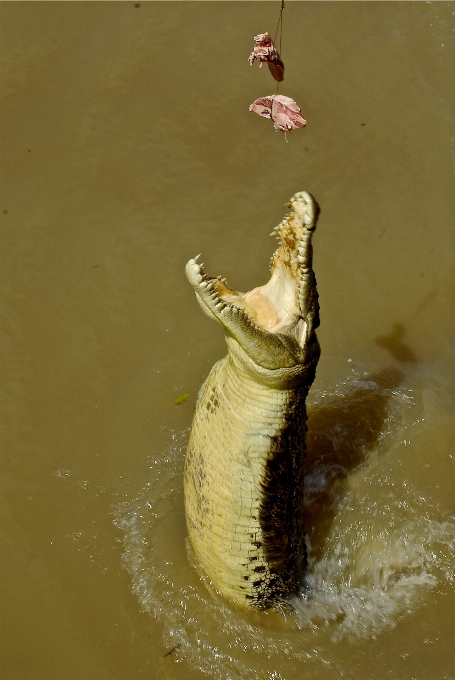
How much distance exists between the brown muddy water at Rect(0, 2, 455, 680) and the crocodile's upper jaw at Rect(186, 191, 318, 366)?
1432 mm

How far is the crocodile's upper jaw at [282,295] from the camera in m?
2.38

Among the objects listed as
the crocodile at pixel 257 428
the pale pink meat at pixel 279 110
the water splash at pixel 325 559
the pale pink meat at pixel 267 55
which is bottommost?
the water splash at pixel 325 559

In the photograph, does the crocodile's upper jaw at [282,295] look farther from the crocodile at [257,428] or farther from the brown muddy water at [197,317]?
the brown muddy water at [197,317]

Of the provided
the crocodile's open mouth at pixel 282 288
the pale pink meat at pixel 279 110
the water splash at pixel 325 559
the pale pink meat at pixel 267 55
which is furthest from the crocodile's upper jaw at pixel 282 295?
the water splash at pixel 325 559

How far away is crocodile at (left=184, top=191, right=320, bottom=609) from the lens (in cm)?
246

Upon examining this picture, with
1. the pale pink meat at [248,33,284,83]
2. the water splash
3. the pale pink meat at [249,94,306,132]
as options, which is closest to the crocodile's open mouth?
the pale pink meat at [249,94,306,132]

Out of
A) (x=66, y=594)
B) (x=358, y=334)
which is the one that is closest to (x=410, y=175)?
(x=358, y=334)

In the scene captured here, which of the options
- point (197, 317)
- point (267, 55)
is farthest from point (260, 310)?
point (197, 317)

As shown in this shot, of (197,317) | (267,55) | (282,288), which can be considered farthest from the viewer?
(197,317)

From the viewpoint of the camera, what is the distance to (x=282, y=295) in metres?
2.64

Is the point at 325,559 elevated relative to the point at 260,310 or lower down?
lower down

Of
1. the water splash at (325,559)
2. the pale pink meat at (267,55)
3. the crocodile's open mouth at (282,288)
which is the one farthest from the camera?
the water splash at (325,559)

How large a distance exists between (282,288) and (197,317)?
1.83m

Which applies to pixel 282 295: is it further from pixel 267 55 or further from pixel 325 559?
pixel 325 559
